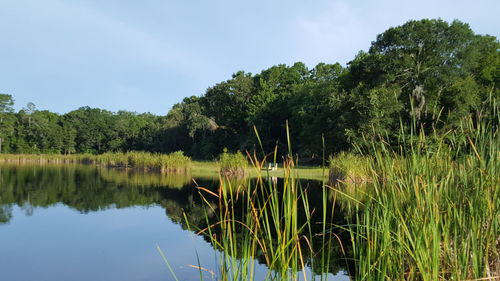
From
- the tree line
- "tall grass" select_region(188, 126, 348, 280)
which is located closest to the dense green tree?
the tree line

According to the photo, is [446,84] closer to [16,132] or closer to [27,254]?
[27,254]

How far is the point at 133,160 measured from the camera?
99.9 feet

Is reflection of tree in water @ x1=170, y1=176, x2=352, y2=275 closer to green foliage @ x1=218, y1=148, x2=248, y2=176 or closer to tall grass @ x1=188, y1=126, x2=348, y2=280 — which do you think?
tall grass @ x1=188, y1=126, x2=348, y2=280

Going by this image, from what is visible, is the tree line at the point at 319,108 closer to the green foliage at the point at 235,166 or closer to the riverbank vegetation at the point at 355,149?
the riverbank vegetation at the point at 355,149

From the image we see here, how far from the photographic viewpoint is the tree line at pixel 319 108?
23453 mm

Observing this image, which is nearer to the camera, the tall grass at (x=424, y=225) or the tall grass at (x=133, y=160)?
the tall grass at (x=424, y=225)

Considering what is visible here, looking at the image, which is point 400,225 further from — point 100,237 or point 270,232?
point 100,237

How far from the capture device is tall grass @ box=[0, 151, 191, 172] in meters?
26.8

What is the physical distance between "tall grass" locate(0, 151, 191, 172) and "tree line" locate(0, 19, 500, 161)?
286 inches

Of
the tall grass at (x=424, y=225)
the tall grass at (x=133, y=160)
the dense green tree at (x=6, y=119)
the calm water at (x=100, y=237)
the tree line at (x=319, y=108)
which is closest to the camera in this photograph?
the tall grass at (x=424, y=225)

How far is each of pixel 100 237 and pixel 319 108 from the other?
26.5 metres

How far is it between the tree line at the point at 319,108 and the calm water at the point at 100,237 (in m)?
3.27

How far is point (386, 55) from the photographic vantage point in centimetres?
2467

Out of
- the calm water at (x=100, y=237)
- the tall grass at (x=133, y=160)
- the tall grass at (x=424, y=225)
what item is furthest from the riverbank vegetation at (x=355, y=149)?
the calm water at (x=100, y=237)
